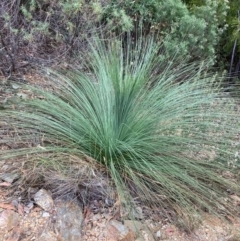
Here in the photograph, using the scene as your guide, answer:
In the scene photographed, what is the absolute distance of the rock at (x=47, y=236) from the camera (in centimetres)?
152

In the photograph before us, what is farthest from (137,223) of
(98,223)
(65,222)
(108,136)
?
(108,136)

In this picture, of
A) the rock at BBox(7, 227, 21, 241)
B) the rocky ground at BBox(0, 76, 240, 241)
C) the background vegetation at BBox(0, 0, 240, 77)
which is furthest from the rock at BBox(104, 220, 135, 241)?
the background vegetation at BBox(0, 0, 240, 77)

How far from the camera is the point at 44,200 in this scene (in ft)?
5.53

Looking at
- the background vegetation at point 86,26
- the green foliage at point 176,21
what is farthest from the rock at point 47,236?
Result: the green foliage at point 176,21

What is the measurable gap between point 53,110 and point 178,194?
3.20ft

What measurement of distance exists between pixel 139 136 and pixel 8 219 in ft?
2.89

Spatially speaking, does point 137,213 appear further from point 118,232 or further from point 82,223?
point 82,223

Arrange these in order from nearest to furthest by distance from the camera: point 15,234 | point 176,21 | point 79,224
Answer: point 15,234
point 79,224
point 176,21

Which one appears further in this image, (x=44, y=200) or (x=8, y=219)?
(x=44, y=200)

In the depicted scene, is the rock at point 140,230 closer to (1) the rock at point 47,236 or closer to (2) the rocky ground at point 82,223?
(2) the rocky ground at point 82,223

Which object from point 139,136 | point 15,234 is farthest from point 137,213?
point 15,234

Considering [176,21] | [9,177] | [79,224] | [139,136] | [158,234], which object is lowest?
[158,234]

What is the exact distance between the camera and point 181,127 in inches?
81.0

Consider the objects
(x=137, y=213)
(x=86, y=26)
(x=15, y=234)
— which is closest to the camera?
(x=15, y=234)
